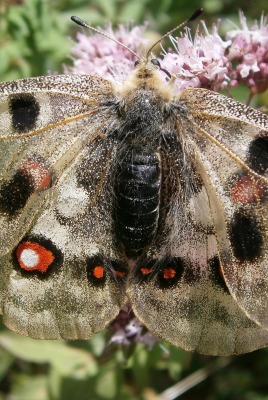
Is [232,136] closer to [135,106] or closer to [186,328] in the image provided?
[135,106]

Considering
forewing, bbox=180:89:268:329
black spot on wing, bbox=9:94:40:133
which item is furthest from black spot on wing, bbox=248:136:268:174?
black spot on wing, bbox=9:94:40:133

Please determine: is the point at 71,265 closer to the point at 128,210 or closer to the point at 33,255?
the point at 33,255

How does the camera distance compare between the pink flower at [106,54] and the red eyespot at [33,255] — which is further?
the pink flower at [106,54]

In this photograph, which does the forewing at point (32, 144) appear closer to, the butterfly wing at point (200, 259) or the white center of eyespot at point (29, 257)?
the white center of eyespot at point (29, 257)

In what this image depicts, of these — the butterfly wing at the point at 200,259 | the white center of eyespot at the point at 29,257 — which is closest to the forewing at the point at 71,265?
the white center of eyespot at the point at 29,257

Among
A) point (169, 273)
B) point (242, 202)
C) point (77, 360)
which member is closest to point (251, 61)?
point (242, 202)

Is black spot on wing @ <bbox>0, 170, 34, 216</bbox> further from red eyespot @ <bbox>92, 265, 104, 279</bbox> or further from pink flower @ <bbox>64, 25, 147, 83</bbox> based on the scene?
pink flower @ <bbox>64, 25, 147, 83</bbox>
